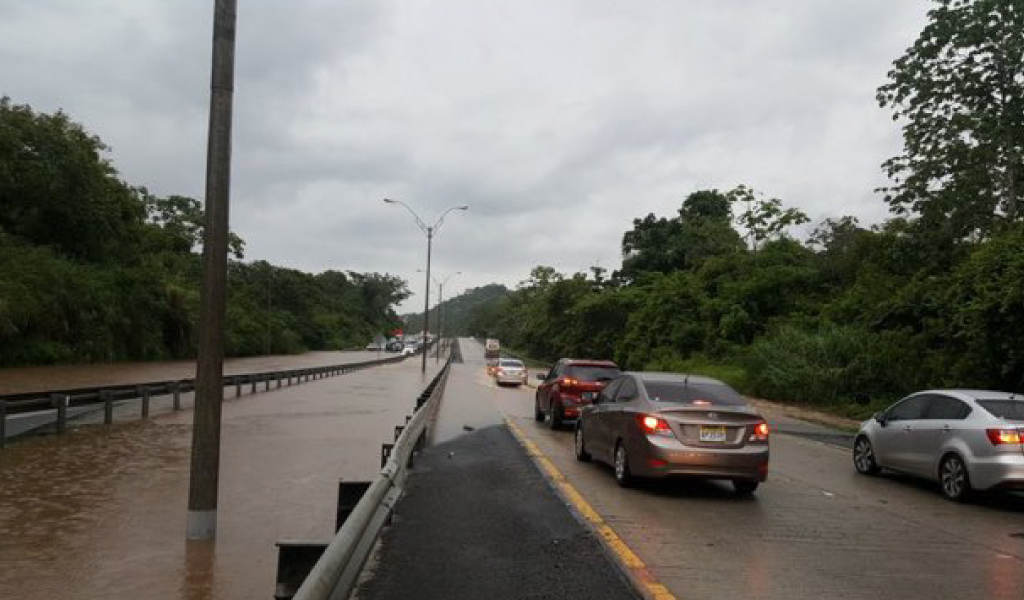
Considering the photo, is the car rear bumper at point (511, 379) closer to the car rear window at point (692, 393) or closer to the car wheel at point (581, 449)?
the car wheel at point (581, 449)

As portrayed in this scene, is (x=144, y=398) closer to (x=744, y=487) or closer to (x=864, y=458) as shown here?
(x=744, y=487)

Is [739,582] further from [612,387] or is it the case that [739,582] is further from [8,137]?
[8,137]

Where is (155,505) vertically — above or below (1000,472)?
below

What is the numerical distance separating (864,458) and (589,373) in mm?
6829

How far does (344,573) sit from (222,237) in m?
3.84

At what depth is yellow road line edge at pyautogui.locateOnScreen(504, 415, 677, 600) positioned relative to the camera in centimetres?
616

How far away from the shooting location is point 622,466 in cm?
1108

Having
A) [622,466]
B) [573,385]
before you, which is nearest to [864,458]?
[622,466]

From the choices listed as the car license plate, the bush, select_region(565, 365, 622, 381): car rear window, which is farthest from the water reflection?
the bush

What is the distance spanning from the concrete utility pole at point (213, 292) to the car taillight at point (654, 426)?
514cm

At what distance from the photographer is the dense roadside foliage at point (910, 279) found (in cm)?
2306

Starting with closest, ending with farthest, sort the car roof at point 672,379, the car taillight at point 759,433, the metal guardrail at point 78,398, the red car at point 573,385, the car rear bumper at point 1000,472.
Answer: the car rear bumper at point 1000,472 → the car taillight at point 759,433 → the car roof at point 672,379 → the metal guardrail at point 78,398 → the red car at point 573,385

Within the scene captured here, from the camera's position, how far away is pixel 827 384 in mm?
30656

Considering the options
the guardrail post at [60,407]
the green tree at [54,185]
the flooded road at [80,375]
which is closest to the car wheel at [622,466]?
the guardrail post at [60,407]
